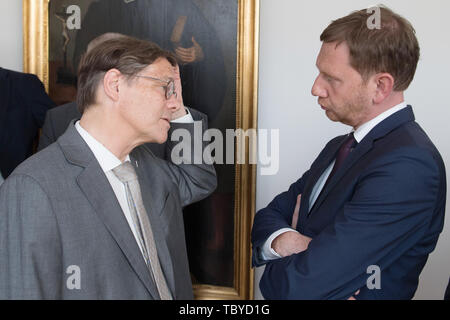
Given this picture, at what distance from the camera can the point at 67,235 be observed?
1.41m

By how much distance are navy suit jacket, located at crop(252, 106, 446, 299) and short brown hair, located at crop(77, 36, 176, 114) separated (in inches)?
32.3

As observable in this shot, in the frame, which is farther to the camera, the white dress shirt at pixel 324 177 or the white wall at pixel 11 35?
the white wall at pixel 11 35

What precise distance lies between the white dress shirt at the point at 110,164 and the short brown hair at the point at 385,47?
903 mm

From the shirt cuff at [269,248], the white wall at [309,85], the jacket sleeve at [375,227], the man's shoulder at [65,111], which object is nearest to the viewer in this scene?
the jacket sleeve at [375,227]

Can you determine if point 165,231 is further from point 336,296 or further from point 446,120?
point 446,120

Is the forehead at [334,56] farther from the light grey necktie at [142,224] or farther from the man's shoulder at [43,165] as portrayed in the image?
the man's shoulder at [43,165]

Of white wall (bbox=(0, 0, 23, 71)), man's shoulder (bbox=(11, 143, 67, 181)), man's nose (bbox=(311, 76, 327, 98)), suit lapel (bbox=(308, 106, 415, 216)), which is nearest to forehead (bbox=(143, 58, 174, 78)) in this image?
man's shoulder (bbox=(11, 143, 67, 181))

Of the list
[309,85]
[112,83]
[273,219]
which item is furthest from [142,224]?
[309,85]

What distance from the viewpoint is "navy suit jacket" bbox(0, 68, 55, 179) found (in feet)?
10.3

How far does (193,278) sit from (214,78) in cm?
137

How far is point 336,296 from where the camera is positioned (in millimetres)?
1526

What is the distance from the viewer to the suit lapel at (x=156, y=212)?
5.60ft

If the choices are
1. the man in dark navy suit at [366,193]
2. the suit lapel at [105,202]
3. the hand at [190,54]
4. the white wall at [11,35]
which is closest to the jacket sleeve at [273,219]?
the man in dark navy suit at [366,193]

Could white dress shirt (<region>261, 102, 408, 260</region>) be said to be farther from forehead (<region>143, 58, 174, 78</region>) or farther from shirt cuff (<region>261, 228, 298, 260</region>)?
forehead (<region>143, 58, 174, 78</region>)
